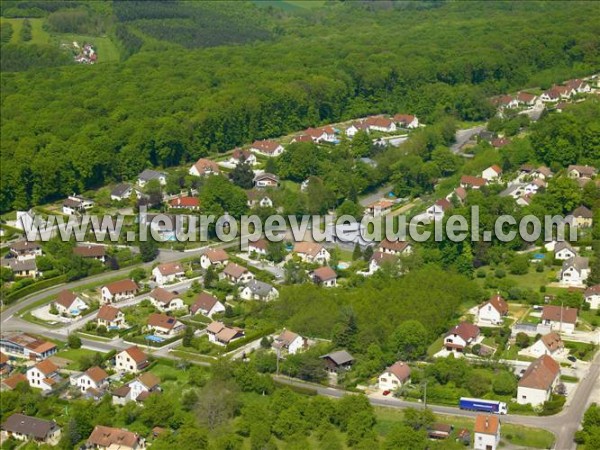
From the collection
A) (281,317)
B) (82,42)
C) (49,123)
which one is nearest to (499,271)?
(281,317)

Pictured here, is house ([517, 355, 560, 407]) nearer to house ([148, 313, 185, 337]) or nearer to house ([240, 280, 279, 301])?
house ([240, 280, 279, 301])

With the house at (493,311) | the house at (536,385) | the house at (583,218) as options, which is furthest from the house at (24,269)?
the house at (583,218)

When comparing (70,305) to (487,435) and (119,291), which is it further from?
(487,435)

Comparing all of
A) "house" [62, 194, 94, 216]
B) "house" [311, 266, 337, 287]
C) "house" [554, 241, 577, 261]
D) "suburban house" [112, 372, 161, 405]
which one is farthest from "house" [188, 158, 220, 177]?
"suburban house" [112, 372, 161, 405]

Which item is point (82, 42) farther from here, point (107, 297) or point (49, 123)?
point (107, 297)

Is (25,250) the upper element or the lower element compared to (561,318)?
lower

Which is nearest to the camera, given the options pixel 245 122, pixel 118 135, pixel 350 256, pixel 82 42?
pixel 350 256

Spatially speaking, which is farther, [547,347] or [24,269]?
[24,269]

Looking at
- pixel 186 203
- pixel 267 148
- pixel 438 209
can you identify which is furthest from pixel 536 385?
pixel 267 148
